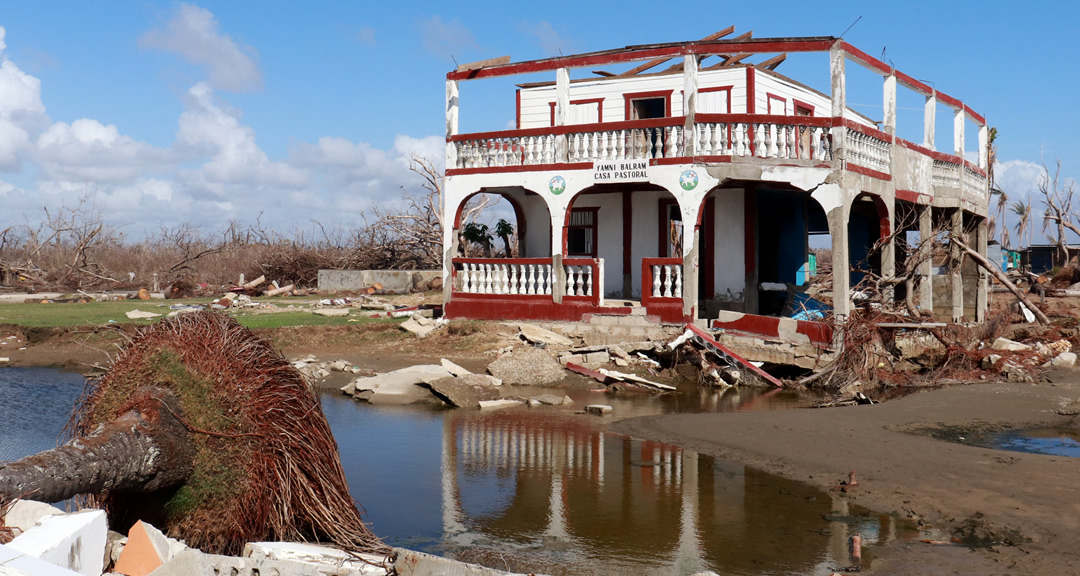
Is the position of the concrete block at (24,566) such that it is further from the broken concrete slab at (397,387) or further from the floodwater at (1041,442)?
the floodwater at (1041,442)

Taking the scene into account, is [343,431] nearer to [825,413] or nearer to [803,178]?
[825,413]

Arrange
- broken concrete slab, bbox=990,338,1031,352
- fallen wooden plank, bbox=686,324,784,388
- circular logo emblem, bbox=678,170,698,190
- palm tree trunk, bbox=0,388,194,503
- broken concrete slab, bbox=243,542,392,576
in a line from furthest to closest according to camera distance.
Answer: broken concrete slab, bbox=990,338,1031,352
circular logo emblem, bbox=678,170,698,190
fallen wooden plank, bbox=686,324,784,388
broken concrete slab, bbox=243,542,392,576
palm tree trunk, bbox=0,388,194,503

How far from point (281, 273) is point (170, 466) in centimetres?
3056

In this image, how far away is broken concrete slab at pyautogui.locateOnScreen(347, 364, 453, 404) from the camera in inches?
536

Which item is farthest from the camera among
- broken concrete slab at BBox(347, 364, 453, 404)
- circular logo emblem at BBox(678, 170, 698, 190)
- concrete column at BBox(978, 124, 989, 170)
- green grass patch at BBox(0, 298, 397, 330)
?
concrete column at BBox(978, 124, 989, 170)

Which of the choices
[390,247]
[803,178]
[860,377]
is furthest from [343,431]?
[390,247]

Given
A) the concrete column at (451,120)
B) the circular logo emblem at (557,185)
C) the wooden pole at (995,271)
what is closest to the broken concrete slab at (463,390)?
the circular logo emblem at (557,185)

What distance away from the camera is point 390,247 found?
3503cm

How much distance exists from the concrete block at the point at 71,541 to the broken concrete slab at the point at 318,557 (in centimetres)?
83

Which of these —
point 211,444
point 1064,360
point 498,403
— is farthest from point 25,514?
point 1064,360

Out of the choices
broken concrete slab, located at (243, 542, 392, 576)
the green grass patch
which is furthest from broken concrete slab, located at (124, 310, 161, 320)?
broken concrete slab, located at (243, 542, 392, 576)

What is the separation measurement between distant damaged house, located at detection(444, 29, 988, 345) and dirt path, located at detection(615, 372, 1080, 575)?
11.1ft

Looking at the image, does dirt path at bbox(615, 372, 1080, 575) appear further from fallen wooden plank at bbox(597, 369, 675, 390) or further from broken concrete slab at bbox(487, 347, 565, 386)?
broken concrete slab at bbox(487, 347, 565, 386)

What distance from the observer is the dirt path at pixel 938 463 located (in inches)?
260
